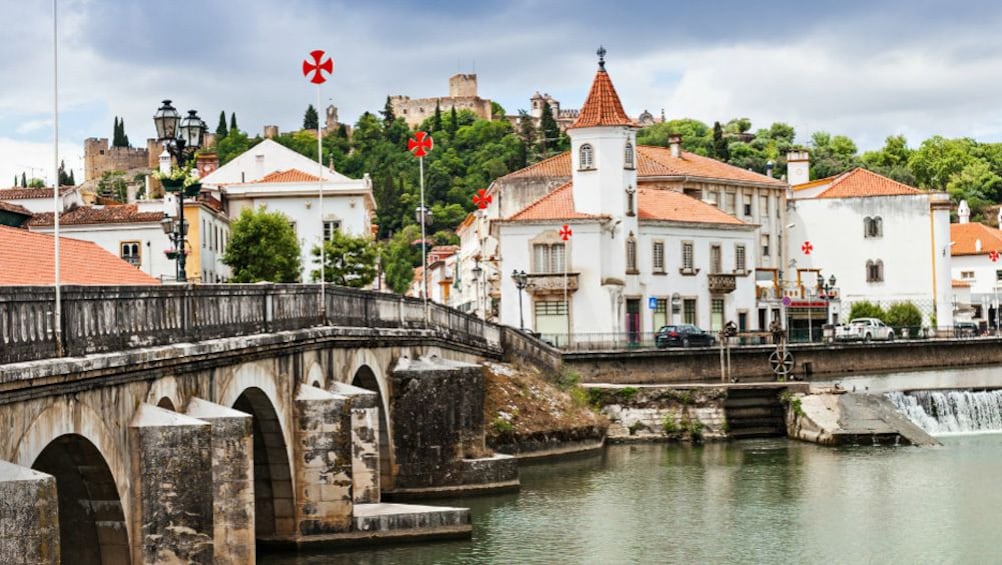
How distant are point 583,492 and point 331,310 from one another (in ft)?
36.0

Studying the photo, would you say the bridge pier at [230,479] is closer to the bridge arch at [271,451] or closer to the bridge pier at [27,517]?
the bridge arch at [271,451]

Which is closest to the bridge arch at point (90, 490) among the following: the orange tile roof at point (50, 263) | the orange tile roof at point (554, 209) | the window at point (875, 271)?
the orange tile roof at point (50, 263)

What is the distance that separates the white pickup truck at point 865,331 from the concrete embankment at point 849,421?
98.0 ft

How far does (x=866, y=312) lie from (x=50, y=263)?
74.9 meters

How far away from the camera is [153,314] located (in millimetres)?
21297

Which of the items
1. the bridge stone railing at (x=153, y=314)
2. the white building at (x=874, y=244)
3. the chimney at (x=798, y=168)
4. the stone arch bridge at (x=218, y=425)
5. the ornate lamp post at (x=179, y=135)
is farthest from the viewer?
the chimney at (x=798, y=168)

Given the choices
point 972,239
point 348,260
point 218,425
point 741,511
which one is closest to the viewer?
point 218,425

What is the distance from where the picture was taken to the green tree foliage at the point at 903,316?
96.9 metres

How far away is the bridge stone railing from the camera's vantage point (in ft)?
55.7

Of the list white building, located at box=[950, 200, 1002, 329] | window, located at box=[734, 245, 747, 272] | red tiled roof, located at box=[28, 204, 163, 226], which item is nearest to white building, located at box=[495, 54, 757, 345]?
window, located at box=[734, 245, 747, 272]

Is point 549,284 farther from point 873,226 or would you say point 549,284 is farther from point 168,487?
point 168,487

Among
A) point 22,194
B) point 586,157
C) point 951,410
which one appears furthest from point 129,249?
point 951,410

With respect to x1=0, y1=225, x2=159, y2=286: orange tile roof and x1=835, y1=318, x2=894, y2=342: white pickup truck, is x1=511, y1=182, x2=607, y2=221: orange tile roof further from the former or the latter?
x1=0, y1=225, x2=159, y2=286: orange tile roof

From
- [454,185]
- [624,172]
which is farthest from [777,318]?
[454,185]
